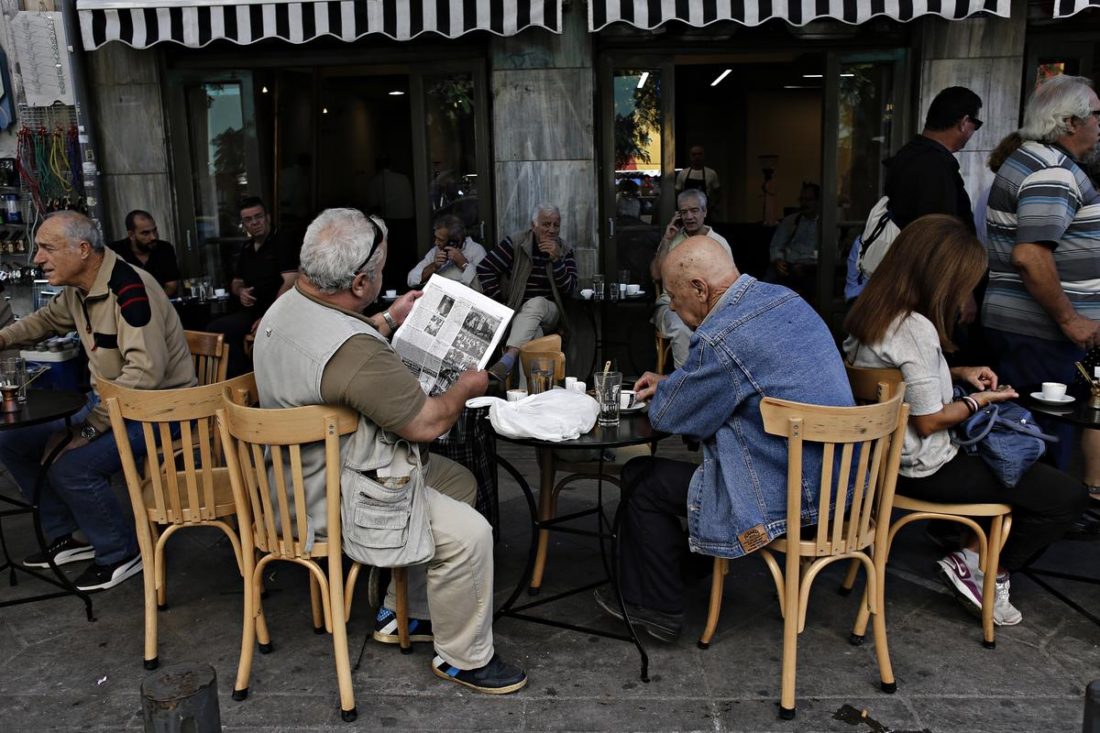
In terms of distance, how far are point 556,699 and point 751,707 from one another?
0.57 meters

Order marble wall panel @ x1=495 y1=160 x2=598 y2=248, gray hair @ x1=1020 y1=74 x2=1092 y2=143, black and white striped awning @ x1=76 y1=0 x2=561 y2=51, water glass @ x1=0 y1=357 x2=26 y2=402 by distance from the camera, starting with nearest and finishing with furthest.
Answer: water glass @ x1=0 y1=357 x2=26 y2=402, gray hair @ x1=1020 y1=74 x2=1092 y2=143, black and white striped awning @ x1=76 y1=0 x2=561 y2=51, marble wall panel @ x1=495 y1=160 x2=598 y2=248

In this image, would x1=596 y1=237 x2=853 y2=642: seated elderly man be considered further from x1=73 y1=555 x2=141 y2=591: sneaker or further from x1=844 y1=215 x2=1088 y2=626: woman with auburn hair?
x1=73 y1=555 x2=141 y2=591: sneaker

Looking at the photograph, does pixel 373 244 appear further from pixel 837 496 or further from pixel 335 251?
pixel 837 496

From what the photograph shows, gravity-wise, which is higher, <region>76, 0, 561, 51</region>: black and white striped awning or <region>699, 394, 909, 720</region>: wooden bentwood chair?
<region>76, 0, 561, 51</region>: black and white striped awning

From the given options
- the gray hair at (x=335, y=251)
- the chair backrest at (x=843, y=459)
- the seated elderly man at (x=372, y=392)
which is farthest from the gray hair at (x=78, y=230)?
the chair backrest at (x=843, y=459)

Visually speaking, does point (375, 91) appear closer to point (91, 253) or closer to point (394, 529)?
point (91, 253)

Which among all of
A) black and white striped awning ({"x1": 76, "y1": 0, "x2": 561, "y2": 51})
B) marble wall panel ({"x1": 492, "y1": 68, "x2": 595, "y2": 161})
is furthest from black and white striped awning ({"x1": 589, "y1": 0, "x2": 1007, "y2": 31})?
marble wall panel ({"x1": 492, "y1": 68, "x2": 595, "y2": 161})

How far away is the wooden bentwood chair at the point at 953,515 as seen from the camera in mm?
2939

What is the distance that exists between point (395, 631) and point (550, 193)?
3.73 meters

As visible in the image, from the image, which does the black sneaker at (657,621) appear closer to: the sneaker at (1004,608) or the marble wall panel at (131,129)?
the sneaker at (1004,608)

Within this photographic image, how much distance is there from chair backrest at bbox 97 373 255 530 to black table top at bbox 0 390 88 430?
0.35 metres

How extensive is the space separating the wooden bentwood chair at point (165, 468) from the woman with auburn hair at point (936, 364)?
6.56ft

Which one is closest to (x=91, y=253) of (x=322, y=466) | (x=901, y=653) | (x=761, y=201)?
(x=322, y=466)

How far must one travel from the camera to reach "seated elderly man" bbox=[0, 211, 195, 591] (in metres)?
3.33
